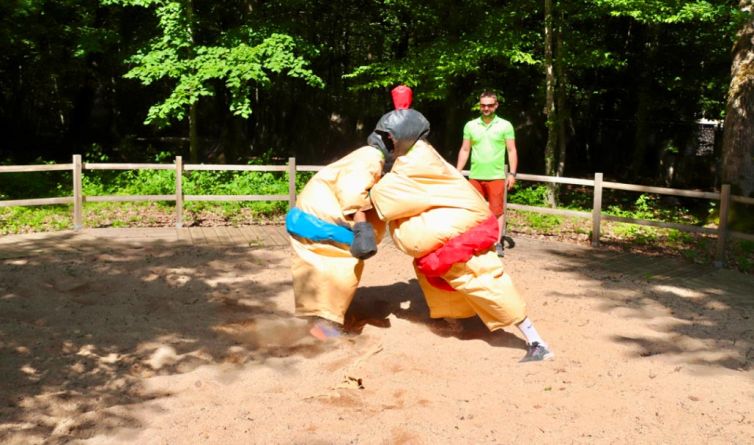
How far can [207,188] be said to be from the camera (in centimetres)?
1412

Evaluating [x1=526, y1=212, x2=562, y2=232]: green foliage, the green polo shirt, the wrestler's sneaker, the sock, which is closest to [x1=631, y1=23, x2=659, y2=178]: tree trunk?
[x1=526, y1=212, x2=562, y2=232]: green foliage

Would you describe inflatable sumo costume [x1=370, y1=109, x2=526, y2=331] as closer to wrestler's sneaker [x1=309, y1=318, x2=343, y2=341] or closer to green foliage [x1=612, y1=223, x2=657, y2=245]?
wrestler's sneaker [x1=309, y1=318, x2=343, y2=341]

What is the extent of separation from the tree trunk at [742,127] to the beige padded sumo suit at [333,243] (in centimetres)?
769

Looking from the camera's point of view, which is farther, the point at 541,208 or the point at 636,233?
the point at 636,233

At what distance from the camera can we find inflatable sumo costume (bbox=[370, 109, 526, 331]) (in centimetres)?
560

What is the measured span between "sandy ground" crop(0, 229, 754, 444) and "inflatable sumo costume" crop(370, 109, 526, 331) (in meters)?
0.45

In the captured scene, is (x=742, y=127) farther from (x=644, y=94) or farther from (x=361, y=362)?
(x=361, y=362)

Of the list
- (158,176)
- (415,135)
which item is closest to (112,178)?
(158,176)

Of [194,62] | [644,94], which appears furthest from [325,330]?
[644,94]

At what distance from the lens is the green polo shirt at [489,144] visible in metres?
8.81

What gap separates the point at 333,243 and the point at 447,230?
91cm

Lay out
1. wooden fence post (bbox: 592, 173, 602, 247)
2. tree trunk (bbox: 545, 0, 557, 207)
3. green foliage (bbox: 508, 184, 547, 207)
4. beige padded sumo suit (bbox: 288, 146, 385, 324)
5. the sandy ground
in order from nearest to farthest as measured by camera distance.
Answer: the sandy ground → beige padded sumo suit (bbox: 288, 146, 385, 324) → wooden fence post (bbox: 592, 173, 602, 247) → tree trunk (bbox: 545, 0, 557, 207) → green foliage (bbox: 508, 184, 547, 207)

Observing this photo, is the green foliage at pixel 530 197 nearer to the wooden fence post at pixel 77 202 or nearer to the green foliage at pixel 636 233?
the green foliage at pixel 636 233

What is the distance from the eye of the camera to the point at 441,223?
561 cm
